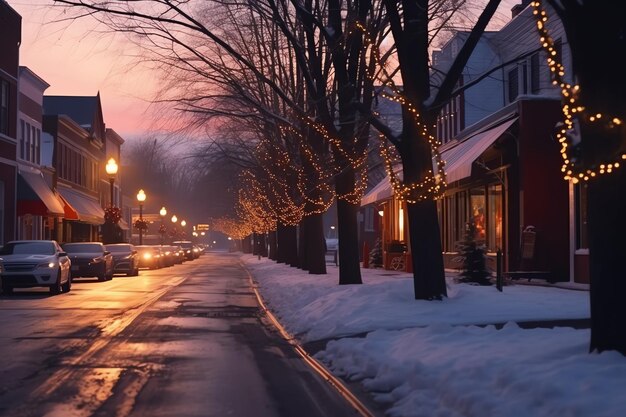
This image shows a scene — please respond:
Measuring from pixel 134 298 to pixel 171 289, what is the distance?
4.95 metres

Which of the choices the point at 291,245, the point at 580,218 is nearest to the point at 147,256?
the point at 291,245

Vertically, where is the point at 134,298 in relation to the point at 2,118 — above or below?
below

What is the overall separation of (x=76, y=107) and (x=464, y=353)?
6681 centimetres

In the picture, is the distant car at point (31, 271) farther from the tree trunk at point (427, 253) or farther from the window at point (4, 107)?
the window at point (4, 107)

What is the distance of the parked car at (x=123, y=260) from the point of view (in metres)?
45.9

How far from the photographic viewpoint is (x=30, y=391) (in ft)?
32.3

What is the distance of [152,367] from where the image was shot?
11758mm

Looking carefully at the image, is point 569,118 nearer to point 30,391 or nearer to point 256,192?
point 30,391

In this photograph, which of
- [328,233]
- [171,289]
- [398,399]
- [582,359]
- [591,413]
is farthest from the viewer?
[328,233]

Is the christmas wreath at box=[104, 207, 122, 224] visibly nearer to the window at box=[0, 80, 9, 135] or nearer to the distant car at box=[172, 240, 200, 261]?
the window at box=[0, 80, 9, 135]

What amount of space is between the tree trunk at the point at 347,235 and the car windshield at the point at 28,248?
9.62 m

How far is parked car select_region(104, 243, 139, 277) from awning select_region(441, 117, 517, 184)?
18.3 meters

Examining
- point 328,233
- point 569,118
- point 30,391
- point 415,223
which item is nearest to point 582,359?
point 569,118

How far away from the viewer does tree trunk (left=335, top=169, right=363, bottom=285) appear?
966 inches
